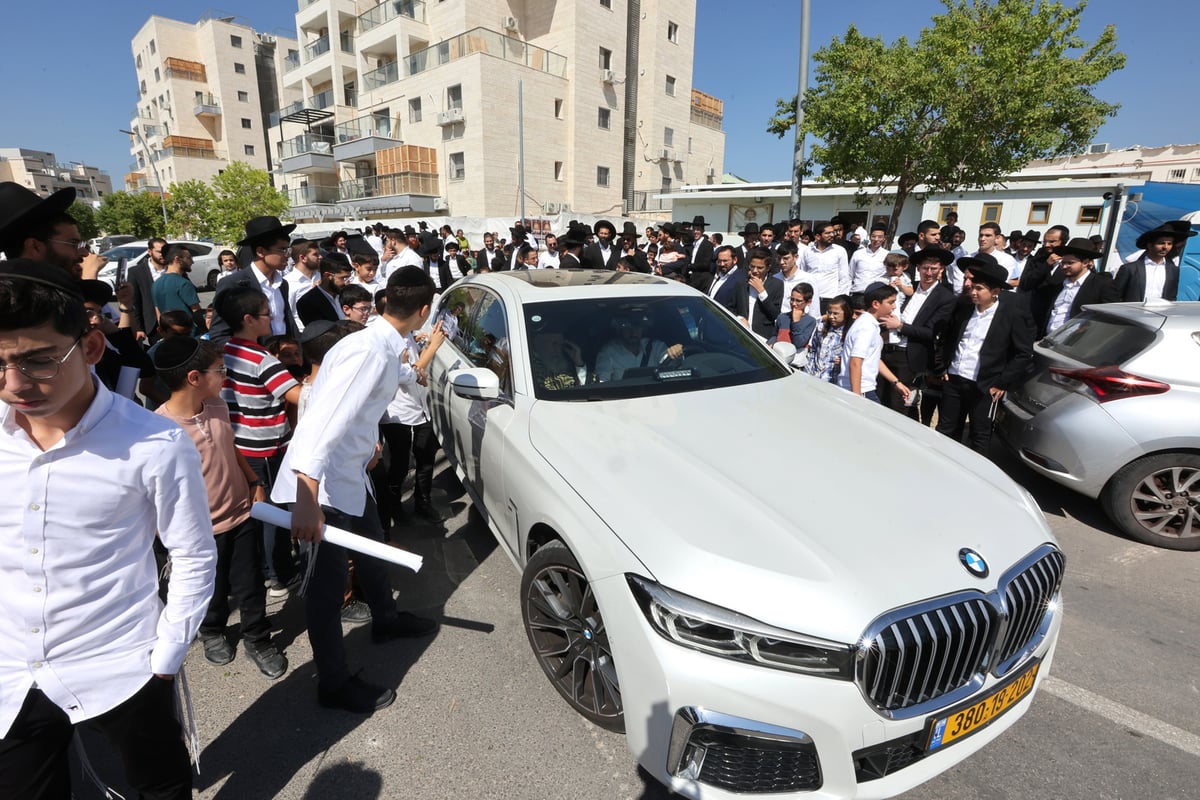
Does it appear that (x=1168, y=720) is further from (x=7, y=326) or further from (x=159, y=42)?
(x=159, y=42)

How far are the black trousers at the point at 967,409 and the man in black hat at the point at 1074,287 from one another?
1699 millimetres

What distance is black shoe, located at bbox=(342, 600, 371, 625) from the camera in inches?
123

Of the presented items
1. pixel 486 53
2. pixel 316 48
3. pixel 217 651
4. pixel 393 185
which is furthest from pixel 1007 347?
pixel 316 48

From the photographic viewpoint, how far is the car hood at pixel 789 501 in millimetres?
1768

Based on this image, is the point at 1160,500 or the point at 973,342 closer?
the point at 1160,500

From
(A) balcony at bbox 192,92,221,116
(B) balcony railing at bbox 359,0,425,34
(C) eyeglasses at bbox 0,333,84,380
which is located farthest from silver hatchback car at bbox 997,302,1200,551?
(A) balcony at bbox 192,92,221,116

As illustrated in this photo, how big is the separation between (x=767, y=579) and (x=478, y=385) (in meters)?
1.67

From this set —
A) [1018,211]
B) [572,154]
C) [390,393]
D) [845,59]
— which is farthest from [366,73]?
[390,393]

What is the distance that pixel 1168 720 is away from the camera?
2.42 metres

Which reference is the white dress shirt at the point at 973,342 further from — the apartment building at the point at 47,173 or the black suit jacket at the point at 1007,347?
the apartment building at the point at 47,173

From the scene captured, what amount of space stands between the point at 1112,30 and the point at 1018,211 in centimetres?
684

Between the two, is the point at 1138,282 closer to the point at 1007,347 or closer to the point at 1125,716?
the point at 1007,347

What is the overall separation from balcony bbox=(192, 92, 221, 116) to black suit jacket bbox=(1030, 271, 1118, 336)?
217 ft

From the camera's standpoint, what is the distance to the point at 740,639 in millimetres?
1744
